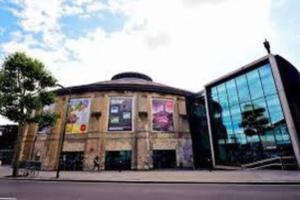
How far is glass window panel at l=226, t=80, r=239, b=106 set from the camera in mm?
23203

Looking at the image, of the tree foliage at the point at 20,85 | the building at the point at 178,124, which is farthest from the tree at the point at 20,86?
the building at the point at 178,124

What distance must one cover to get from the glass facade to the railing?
359mm

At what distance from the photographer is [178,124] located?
3020 centimetres

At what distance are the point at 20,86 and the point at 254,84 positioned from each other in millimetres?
22119

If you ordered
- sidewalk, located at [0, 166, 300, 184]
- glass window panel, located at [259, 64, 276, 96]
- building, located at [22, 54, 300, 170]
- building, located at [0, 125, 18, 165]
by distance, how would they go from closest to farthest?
sidewalk, located at [0, 166, 300, 184]
glass window panel, located at [259, 64, 276, 96]
building, located at [22, 54, 300, 170]
building, located at [0, 125, 18, 165]

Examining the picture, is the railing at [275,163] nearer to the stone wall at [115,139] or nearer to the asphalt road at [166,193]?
the asphalt road at [166,193]

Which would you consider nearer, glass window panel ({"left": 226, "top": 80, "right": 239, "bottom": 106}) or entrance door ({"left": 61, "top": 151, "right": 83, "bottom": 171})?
glass window panel ({"left": 226, "top": 80, "right": 239, "bottom": 106})

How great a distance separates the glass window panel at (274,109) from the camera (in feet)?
61.8

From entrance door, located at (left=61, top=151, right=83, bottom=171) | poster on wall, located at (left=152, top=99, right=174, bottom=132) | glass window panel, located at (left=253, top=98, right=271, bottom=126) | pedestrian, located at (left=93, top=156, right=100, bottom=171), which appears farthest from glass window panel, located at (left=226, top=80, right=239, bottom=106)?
entrance door, located at (left=61, top=151, right=83, bottom=171)

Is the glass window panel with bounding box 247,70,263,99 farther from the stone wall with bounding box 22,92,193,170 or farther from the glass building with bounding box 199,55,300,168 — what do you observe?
the stone wall with bounding box 22,92,193,170

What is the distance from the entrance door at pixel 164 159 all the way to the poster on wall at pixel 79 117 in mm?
9679

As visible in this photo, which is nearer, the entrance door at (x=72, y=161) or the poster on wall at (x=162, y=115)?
the entrance door at (x=72, y=161)

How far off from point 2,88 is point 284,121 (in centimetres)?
2464

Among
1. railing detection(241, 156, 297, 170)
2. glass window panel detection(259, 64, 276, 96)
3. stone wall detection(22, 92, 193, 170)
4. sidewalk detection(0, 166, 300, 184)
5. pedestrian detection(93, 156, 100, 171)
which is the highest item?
glass window panel detection(259, 64, 276, 96)
